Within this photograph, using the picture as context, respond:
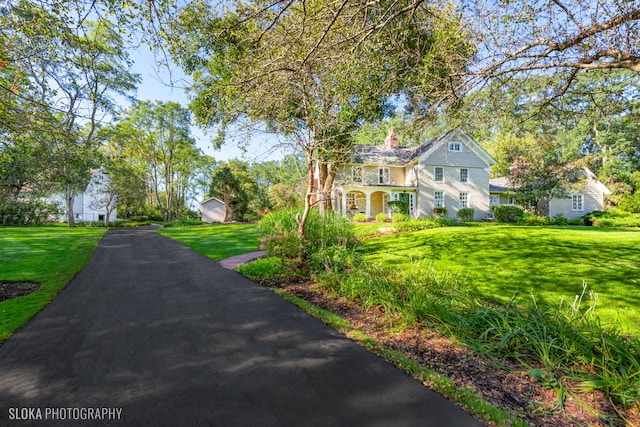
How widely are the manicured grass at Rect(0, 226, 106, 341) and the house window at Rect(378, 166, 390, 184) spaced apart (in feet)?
68.5

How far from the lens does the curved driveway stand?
7.21ft

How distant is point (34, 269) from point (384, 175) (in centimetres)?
2272

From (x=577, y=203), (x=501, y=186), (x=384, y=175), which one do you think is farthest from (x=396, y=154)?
(x=577, y=203)

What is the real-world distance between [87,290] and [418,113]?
27.7 feet

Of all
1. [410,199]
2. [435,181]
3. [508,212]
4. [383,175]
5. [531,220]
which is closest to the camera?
[531,220]

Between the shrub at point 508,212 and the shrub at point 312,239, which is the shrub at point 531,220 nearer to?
the shrub at point 508,212

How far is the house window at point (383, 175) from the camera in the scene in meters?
24.6

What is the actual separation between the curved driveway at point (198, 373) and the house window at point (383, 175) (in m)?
21.3

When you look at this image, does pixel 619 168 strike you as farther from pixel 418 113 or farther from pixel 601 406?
pixel 601 406

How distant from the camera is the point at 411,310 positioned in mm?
3963

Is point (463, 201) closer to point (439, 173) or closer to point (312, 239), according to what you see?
point (439, 173)

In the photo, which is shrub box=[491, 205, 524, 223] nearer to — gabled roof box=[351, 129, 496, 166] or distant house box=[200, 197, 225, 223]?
gabled roof box=[351, 129, 496, 166]

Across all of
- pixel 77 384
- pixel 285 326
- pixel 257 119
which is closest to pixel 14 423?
pixel 77 384

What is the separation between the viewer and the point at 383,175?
80.6ft
